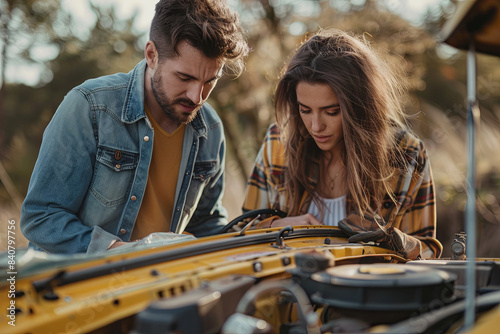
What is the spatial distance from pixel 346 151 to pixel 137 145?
1.27 metres

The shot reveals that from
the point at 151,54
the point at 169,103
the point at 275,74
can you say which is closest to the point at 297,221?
the point at 169,103

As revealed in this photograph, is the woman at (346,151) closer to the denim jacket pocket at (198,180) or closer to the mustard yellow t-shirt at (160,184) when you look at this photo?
the denim jacket pocket at (198,180)

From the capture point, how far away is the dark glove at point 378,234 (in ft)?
8.29

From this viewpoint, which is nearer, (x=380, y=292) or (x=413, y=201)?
(x=380, y=292)

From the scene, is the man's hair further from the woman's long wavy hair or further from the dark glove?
the dark glove

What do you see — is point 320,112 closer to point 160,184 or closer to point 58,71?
point 160,184

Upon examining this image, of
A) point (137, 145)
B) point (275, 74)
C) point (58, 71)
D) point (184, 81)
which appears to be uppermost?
point (58, 71)

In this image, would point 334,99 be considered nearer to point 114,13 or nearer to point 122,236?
point 122,236

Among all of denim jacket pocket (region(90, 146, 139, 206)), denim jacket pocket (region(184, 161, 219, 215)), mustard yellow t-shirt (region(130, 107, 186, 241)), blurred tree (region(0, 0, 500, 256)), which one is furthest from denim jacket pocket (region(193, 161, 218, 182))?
blurred tree (region(0, 0, 500, 256))

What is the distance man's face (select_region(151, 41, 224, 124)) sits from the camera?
287 centimetres

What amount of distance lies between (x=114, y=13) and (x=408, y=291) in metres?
8.84

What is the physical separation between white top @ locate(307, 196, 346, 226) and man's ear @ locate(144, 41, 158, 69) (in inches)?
51.0

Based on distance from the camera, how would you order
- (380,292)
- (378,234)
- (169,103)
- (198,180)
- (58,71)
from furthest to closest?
1. (58,71)
2. (198,180)
3. (169,103)
4. (378,234)
5. (380,292)

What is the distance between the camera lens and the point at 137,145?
303 cm
